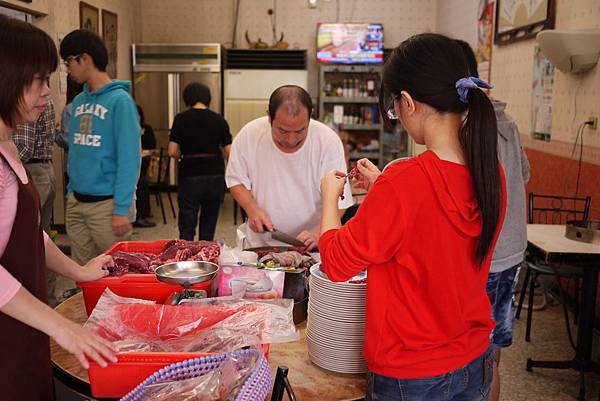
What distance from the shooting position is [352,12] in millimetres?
9242

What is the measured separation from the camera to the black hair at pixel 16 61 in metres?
1.25

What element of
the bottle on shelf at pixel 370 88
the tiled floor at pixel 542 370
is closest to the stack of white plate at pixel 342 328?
the tiled floor at pixel 542 370

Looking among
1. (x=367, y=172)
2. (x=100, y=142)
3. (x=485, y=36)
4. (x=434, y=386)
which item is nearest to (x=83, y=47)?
(x=100, y=142)

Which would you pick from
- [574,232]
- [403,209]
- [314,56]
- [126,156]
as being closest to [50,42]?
[403,209]

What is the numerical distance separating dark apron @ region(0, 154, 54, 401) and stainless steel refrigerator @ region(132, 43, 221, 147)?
7.49 m

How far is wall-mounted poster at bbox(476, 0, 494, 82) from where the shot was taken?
255 inches

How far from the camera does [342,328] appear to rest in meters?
1.51

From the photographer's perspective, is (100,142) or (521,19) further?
(521,19)

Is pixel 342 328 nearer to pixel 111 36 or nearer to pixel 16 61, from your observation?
pixel 16 61

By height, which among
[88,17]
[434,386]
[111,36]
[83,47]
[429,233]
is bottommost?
[434,386]

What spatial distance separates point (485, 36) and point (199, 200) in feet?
12.7

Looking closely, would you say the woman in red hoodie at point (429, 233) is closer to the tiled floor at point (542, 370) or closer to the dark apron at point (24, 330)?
the dark apron at point (24, 330)

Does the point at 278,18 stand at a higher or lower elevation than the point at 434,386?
higher

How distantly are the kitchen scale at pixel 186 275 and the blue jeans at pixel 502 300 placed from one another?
120cm
